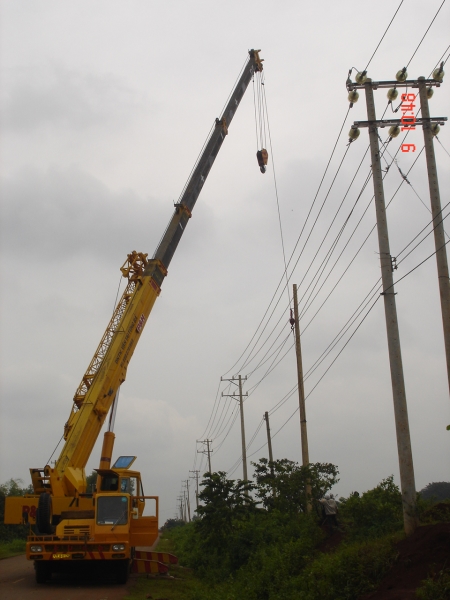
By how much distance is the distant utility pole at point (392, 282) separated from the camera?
45.7ft

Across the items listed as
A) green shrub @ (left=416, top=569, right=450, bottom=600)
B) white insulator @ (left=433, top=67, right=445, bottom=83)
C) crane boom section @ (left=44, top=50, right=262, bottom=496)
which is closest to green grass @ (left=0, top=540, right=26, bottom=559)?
crane boom section @ (left=44, top=50, right=262, bottom=496)

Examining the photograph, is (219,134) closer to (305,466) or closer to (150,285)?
(150,285)

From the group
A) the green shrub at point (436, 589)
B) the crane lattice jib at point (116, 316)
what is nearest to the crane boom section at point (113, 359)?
the crane lattice jib at point (116, 316)

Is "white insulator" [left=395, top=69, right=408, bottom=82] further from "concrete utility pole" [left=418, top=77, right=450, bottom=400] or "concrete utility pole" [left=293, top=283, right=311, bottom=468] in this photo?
"concrete utility pole" [left=293, top=283, right=311, bottom=468]

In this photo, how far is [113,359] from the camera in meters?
19.9

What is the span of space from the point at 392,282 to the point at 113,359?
9319 millimetres

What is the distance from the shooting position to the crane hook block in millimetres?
27359

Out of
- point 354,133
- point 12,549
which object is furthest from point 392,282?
point 12,549

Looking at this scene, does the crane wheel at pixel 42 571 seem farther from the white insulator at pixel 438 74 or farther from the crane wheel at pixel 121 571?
the white insulator at pixel 438 74

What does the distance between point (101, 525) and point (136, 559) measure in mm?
3310

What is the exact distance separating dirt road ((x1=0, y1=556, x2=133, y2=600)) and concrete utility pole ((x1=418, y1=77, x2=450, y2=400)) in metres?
10.4

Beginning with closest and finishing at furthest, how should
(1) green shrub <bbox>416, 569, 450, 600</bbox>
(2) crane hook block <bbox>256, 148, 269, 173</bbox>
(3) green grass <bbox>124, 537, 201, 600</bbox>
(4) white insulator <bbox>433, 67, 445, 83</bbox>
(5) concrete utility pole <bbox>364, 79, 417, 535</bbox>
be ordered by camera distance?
(1) green shrub <bbox>416, 569, 450, 600</bbox> < (5) concrete utility pole <bbox>364, 79, 417, 535</bbox> < (3) green grass <bbox>124, 537, 201, 600</bbox> < (4) white insulator <bbox>433, 67, 445, 83</bbox> < (2) crane hook block <bbox>256, 148, 269, 173</bbox>

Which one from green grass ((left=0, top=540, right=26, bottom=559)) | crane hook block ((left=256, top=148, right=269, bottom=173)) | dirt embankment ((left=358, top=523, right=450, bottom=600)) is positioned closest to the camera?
dirt embankment ((left=358, top=523, right=450, bottom=600))

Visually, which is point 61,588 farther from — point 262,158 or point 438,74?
point 262,158
